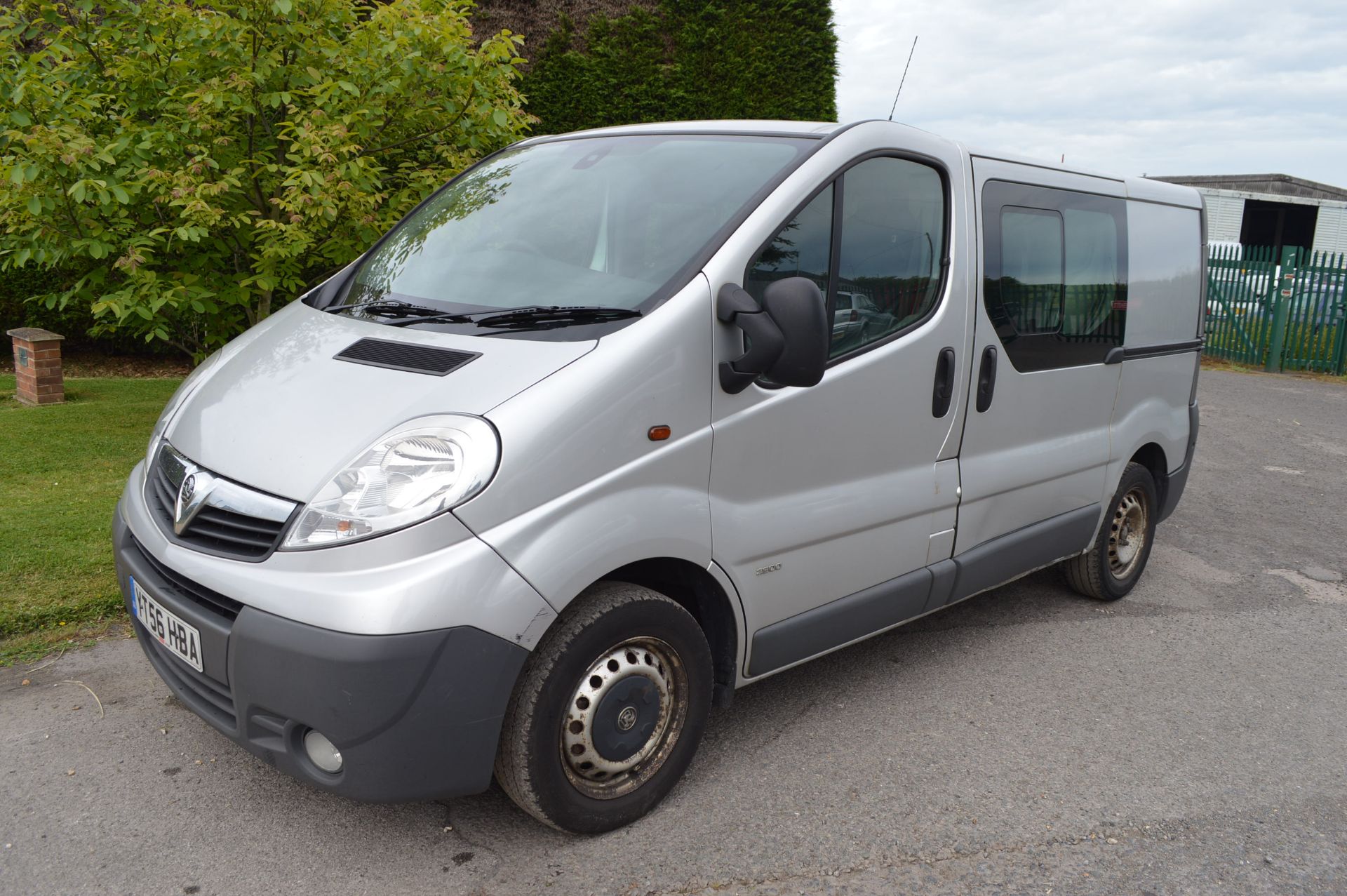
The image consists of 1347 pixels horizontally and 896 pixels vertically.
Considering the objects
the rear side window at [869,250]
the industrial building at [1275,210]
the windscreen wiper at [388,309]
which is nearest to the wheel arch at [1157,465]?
the rear side window at [869,250]

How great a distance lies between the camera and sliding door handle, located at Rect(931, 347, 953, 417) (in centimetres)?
349

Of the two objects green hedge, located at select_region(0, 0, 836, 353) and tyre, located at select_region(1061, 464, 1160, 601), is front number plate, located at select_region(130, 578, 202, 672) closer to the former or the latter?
tyre, located at select_region(1061, 464, 1160, 601)

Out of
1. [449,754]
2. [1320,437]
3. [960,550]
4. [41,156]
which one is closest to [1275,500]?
[1320,437]

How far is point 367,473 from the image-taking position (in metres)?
2.45

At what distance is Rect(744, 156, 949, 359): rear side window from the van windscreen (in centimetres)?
18

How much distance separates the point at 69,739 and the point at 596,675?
1828 mm

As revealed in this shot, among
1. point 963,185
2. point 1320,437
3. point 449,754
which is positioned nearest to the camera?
point 449,754

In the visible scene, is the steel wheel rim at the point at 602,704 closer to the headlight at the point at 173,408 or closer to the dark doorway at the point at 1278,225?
the headlight at the point at 173,408

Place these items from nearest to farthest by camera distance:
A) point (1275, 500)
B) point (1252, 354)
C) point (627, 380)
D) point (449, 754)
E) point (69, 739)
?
point (449, 754)
point (627, 380)
point (69, 739)
point (1275, 500)
point (1252, 354)

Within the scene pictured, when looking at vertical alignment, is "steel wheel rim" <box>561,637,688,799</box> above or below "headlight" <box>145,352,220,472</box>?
below

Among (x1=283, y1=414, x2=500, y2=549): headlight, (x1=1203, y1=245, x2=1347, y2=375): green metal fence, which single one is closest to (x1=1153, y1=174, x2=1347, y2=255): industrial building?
(x1=1203, y1=245, x2=1347, y2=375): green metal fence

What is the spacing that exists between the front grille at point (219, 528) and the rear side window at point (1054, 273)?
8.40 ft

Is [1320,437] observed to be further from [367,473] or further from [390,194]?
[367,473]

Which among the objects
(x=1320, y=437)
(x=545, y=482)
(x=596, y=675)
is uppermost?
(x=545, y=482)
